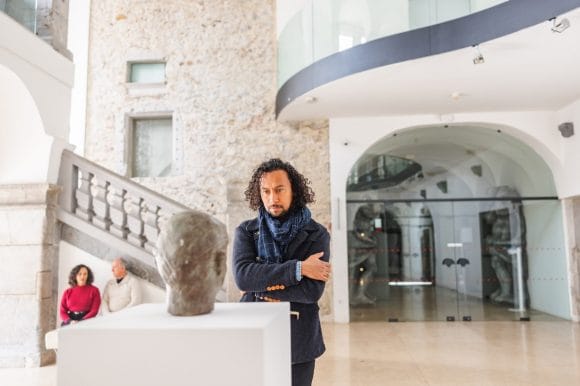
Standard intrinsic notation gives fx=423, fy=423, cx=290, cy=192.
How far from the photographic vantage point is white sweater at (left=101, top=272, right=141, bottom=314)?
4.58 metres

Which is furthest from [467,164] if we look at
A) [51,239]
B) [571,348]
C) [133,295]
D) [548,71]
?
[51,239]

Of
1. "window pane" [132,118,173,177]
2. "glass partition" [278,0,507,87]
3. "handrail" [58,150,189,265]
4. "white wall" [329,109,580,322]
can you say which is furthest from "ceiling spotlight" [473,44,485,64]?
"window pane" [132,118,173,177]

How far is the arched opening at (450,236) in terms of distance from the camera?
7750 mm

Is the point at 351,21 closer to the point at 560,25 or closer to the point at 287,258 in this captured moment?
the point at 560,25

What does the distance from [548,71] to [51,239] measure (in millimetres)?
6476

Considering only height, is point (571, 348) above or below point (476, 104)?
below

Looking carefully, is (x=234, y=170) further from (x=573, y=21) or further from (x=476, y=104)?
(x=573, y=21)

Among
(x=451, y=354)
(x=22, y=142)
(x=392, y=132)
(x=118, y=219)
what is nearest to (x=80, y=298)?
(x=118, y=219)

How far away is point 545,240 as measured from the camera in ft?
25.5


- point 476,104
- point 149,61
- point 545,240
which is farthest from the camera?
point 149,61

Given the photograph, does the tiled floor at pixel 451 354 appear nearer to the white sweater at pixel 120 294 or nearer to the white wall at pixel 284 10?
the white sweater at pixel 120 294

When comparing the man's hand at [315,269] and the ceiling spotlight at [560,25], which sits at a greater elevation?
the ceiling spotlight at [560,25]

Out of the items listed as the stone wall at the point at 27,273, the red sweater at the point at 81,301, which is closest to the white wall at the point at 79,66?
the stone wall at the point at 27,273

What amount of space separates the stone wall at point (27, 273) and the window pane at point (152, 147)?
380 cm
